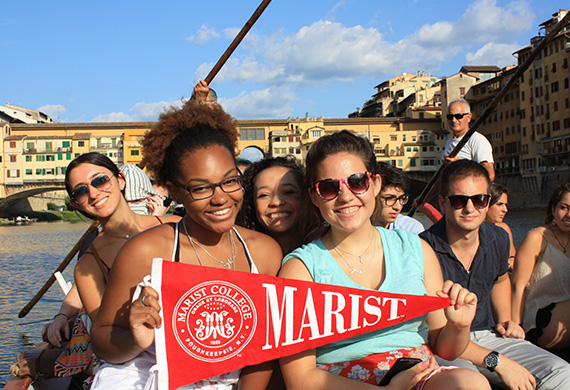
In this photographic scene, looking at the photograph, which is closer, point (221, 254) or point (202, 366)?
point (202, 366)

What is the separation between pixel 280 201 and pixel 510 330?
54.4 inches

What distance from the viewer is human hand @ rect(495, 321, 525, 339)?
2.77 metres

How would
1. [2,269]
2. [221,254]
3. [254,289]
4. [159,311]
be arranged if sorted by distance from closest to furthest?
[159,311] → [254,289] → [221,254] → [2,269]

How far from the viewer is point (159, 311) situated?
1.88 meters

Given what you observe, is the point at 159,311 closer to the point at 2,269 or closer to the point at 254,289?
the point at 254,289

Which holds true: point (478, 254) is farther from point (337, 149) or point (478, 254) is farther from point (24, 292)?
point (24, 292)

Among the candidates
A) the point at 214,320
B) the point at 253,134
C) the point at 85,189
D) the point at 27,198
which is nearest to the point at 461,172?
the point at 214,320

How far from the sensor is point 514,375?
2.36 m

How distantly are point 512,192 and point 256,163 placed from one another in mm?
50421

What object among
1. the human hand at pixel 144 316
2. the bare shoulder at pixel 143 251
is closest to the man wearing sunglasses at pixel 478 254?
the bare shoulder at pixel 143 251

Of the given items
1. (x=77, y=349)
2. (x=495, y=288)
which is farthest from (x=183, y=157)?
(x=495, y=288)

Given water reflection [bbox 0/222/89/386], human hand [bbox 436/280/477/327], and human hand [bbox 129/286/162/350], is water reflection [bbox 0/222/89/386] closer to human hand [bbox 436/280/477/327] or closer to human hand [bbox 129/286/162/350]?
human hand [bbox 129/286/162/350]

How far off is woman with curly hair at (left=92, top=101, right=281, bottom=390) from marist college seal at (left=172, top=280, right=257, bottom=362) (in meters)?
0.11

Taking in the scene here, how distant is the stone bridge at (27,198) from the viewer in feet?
181
